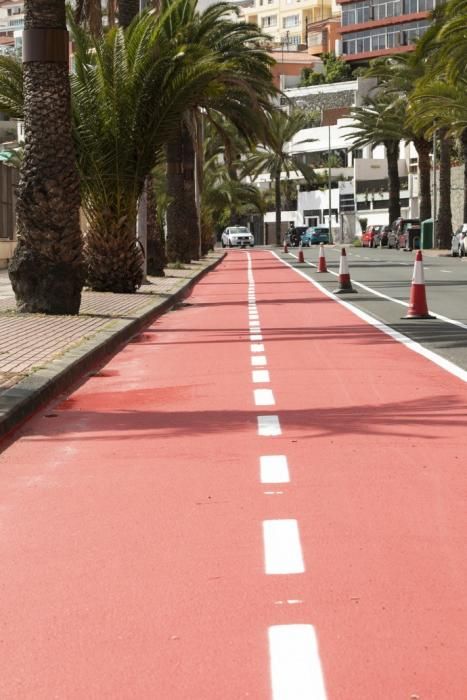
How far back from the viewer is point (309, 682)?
443 centimetres

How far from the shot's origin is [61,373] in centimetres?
1293

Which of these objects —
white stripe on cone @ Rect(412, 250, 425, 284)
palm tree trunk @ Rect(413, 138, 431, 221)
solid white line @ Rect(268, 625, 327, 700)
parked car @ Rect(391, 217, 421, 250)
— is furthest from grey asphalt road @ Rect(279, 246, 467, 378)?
palm tree trunk @ Rect(413, 138, 431, 221)

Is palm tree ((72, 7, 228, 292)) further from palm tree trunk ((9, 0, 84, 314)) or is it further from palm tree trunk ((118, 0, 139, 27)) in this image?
palm tree trunk ((118, 0, 139, 27))

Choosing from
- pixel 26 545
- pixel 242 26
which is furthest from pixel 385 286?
pixel 26 545

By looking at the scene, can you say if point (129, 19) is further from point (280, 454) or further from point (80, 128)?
point (280, 454)

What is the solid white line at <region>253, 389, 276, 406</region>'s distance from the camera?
37.8ft

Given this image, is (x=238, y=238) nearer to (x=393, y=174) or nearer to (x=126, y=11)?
(x=393, y=174)

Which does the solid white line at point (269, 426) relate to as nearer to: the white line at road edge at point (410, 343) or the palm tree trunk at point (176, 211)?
the white line at road edge at point (410, 343)

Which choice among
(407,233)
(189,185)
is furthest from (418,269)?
(407,233)

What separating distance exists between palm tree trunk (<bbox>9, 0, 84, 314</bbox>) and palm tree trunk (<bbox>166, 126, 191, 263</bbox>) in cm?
2714

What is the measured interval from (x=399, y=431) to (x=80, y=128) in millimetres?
18664

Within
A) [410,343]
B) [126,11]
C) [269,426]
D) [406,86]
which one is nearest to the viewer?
[269,426]

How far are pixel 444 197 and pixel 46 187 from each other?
57.9 metres

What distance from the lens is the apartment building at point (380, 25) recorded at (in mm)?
135125
